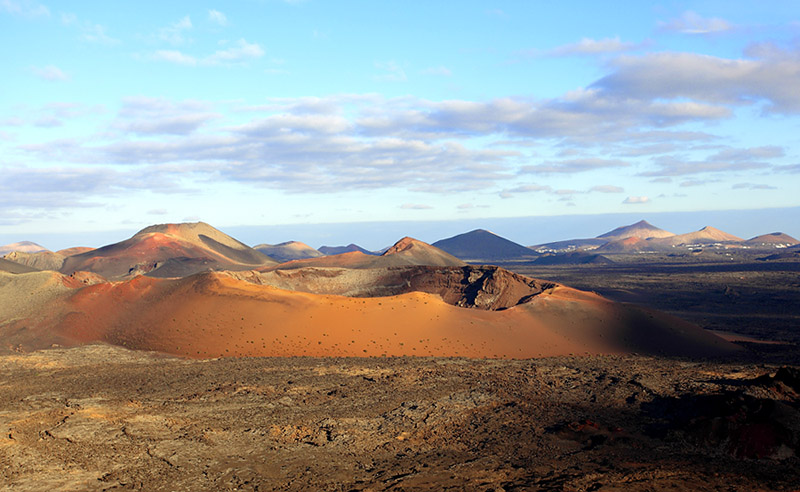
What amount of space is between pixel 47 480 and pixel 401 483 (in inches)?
307

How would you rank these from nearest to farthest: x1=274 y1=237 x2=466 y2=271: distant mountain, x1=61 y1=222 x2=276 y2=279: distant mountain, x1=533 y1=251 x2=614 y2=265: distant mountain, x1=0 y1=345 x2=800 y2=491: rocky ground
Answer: x1=0 y1=345 x2=800 y2=491: rocky ground
x1=274 y1=237 x2=466 y2=271: distant mountain
x1=61 y1=222 x2=276 y2=279: distant mountain
x1=533 y1=251 x2=614 y2=265: distant mountain

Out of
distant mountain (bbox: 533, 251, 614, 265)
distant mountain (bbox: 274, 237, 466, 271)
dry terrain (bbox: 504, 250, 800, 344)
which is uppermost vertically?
distant mountain (bbox: 274, 237, 466, 271)

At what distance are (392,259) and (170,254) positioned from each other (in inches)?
1553

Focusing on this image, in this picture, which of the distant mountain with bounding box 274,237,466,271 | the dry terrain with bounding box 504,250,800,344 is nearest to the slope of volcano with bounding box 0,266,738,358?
the dry terrain with bounding box 504,250,800,344

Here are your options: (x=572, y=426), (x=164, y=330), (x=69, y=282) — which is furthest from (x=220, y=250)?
(x=572, y=426)

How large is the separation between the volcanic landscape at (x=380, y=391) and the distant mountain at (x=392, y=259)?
99.7 ft

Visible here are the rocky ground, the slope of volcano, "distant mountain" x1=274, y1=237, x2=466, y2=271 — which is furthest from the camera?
"distant mountain" x1=274, y1=237, x2=466, y2=271

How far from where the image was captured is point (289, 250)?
573ft

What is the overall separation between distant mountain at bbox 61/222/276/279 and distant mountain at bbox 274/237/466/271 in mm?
14919

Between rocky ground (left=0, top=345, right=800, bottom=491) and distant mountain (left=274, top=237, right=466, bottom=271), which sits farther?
distant mountain (left=274, top=237, right=466, bottom=271)

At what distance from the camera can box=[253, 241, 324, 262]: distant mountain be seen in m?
169

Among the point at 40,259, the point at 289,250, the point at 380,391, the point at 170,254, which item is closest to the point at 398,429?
the point at 380,391

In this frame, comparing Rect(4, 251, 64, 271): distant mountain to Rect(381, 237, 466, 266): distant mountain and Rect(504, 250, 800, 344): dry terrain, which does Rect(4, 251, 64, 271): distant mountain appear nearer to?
Rect(381, 237, 466, 266): distant mountain

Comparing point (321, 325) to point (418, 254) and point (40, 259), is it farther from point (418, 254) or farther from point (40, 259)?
point (40, 259)
